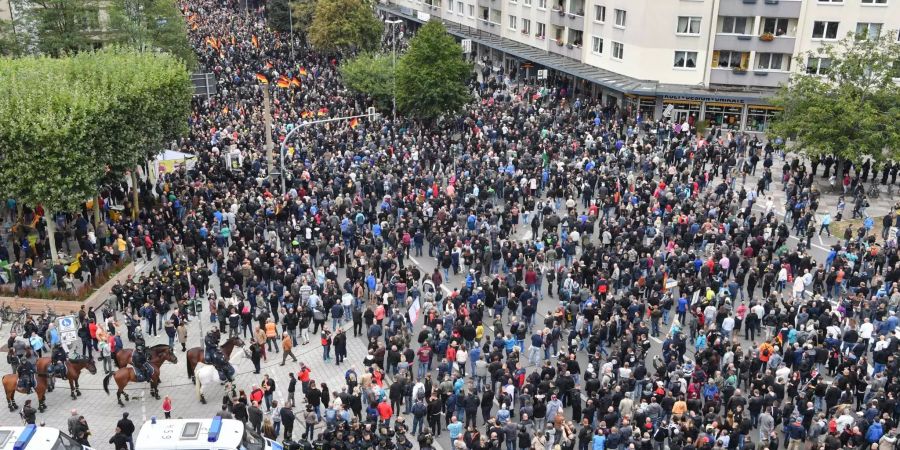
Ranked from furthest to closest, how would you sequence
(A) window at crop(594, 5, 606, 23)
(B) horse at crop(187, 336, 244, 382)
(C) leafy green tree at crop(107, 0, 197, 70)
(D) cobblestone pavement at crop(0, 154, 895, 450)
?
1. (A) window at crop(594, 5, 606, 23)
2. (C) leafy green tree at crop(107, 0, 197, 70)
3. (B) horse at crop(187, 336, 244, 382)
4. (D) cobblestone pavement at crop(0, 154, 895, 450)

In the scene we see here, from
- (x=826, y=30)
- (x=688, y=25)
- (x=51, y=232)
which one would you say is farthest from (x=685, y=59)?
(x=51, y=232)

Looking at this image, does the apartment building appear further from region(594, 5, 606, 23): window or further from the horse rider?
the horse rider

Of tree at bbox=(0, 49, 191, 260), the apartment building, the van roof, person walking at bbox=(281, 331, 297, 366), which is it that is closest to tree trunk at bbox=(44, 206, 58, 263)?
tree at bbox=(0, 49, 191, 260)

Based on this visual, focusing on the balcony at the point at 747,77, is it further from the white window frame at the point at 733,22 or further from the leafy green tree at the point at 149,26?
the leafy green tree at the point at 149,26

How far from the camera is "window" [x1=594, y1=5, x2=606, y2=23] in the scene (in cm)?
5922

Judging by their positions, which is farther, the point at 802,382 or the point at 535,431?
the point at 802,382

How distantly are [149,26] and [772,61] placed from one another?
1697 inches

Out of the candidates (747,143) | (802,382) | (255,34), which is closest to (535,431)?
(802,382)

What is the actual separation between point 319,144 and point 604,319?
24331mm

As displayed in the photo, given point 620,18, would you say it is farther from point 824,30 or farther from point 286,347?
point 286,347

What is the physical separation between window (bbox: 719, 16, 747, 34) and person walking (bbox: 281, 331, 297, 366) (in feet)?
132

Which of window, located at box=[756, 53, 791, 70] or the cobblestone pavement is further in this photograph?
window, located at box=[756, 53, 791, 70]

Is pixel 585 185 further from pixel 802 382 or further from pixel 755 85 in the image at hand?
pixel 755 85

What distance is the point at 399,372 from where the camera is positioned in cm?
2302
